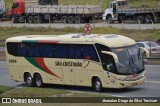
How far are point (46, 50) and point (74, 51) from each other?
6.39 ft

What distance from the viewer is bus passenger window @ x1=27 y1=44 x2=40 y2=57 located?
2808cm

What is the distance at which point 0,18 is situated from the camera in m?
79.1

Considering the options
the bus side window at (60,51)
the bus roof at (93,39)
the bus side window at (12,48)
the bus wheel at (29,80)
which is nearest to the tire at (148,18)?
the bus side window at (12,48)

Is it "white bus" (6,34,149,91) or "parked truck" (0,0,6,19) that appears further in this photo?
"parked truck" (0,0,6,19)

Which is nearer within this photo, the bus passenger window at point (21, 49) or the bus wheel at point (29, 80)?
the bus wheel at point (29, 80)

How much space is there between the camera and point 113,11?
6469 cm

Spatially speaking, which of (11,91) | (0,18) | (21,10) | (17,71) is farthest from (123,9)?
(11,91)

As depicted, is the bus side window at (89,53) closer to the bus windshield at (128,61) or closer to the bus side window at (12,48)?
the bus windshield at (128,61)

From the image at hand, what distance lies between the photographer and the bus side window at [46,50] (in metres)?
27.4

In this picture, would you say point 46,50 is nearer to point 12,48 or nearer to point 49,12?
point 12,48

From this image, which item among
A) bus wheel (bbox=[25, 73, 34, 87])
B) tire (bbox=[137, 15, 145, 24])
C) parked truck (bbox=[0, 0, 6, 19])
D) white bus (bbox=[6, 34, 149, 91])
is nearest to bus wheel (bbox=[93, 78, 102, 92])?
white bus (bbox=[6, 34, 149, 91])

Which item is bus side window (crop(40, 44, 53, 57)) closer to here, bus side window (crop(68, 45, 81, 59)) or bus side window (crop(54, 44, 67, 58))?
bus side window (crop(54, 44, 67, 58))

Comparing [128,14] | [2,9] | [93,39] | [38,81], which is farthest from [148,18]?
[93,39]

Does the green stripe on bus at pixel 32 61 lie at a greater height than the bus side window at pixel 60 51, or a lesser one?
lesser
